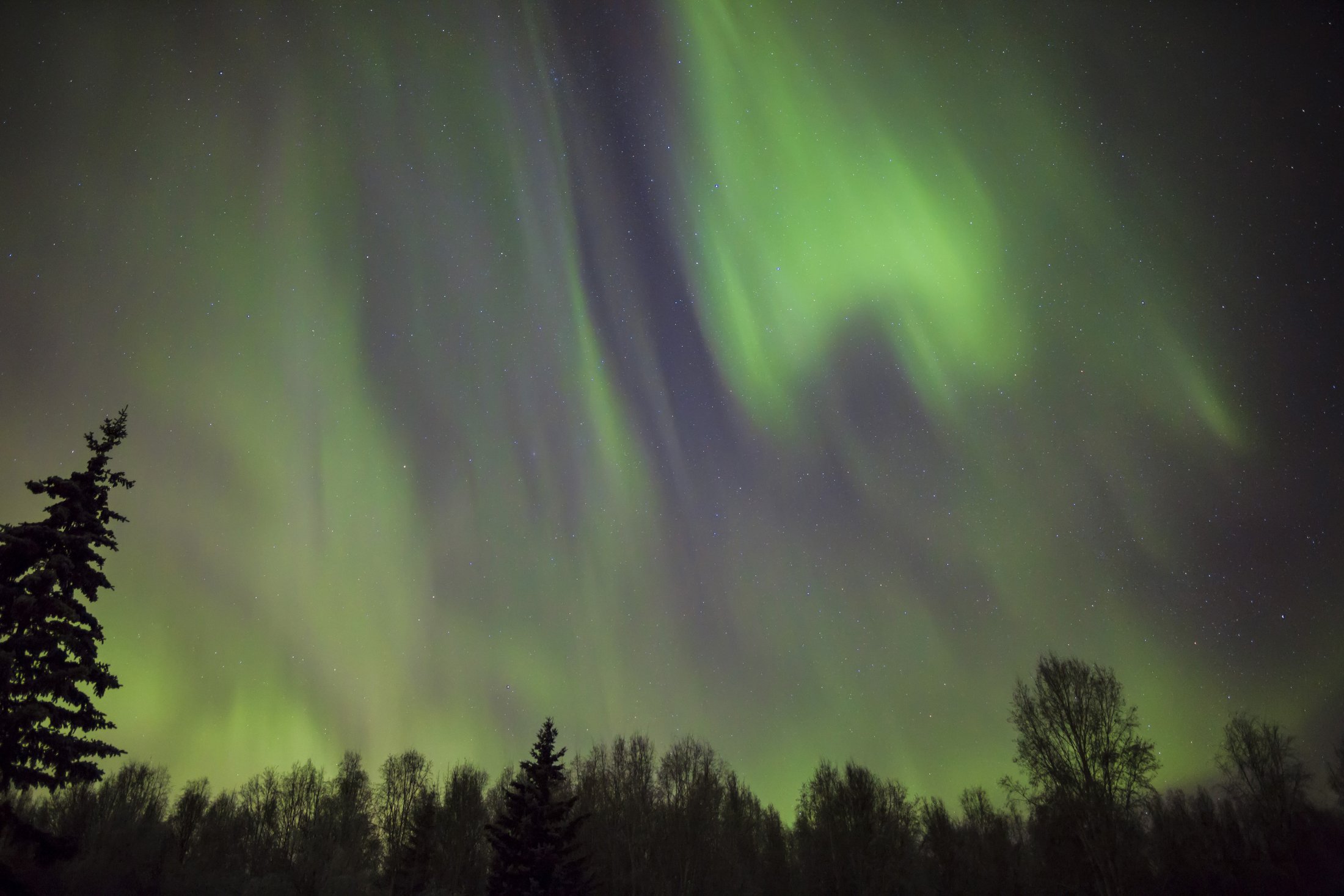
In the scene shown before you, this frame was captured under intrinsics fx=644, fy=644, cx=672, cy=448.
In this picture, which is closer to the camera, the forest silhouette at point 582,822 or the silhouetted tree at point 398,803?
the forest silhouette at point 582,822

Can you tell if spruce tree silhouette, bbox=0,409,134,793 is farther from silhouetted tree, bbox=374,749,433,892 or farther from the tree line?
silhouetted tree, bbox=374,749,433,892

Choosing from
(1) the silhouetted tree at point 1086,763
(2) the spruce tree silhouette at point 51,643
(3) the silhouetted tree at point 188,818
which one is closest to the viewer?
(2) the spruce tree silhouette at point 51,643

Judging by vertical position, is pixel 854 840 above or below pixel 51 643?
below

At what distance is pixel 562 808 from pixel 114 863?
28990 mm

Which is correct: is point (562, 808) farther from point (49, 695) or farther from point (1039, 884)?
point (1039, 884)

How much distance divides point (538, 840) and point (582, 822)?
8.84m

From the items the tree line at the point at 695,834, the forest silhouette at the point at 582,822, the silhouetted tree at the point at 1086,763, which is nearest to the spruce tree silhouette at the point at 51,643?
the forest silhouette at the point at 582,822

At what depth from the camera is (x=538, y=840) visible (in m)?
36.0

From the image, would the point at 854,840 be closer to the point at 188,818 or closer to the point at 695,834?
the point at 695,834

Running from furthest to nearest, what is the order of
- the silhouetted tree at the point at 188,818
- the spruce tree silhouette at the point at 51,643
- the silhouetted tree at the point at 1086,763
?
the silhouetted tree at the point at 188,818 → the silhouetted tree at the point at 1086,763 → the spruce tree silhouette at the point at 51,643

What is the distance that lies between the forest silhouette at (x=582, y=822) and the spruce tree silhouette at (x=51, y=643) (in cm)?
4

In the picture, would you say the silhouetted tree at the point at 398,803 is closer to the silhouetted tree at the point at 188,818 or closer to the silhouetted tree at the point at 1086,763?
the silhouetted tree at the point at 188,818

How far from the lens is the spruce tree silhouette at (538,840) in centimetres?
3494

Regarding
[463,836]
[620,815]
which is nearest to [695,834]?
[620,815]
